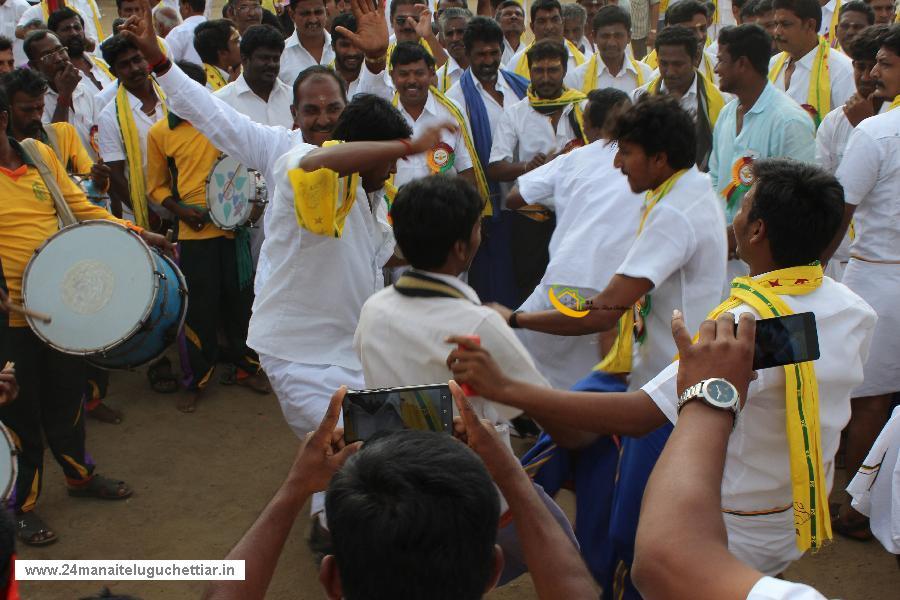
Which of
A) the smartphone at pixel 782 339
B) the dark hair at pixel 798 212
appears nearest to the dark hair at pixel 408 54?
the dark hair at pixel 798 212

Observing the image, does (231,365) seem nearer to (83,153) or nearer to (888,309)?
(83,153)

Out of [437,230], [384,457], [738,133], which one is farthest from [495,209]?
[384,457]

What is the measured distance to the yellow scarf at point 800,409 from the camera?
238 centimetres

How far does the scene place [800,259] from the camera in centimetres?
255

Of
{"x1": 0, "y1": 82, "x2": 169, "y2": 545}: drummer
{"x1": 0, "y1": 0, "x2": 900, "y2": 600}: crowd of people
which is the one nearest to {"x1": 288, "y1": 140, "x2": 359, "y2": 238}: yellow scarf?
{"x1": 0, "y1": 0, "x2": 900, "y2": 600}: crowd of people

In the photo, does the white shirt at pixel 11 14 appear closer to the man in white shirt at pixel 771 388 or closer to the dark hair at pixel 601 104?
the dark hair at pixel 601 104

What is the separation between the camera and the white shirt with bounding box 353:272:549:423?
2.47 m

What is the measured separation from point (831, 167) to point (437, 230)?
3313 millimetres

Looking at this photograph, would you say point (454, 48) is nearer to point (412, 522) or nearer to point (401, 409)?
point (401, 409)

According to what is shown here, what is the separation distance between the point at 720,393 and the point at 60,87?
5.85 metres

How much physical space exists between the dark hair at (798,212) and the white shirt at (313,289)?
1600mm

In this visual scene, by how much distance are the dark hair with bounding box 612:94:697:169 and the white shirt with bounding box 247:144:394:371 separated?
103 centimetres

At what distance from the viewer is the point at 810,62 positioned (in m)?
6.41

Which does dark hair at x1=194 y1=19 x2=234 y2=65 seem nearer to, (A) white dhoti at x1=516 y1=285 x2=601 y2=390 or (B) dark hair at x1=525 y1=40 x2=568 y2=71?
(B) dark hair at x1=525 y1=40 x2=568 y2=71
